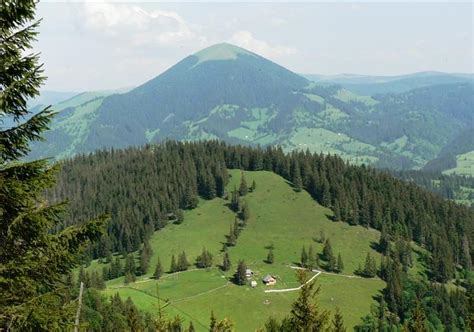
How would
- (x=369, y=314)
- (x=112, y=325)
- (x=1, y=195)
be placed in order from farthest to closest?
(x=369, y=314), (x=112, y=325), (x=1, y=195)

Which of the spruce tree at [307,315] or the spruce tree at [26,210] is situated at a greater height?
the spruce tree at [26,210]

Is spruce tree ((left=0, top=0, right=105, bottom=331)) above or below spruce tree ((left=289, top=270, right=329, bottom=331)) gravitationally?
above

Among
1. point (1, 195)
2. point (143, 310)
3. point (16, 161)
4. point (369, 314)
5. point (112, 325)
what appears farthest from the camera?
point (369, 314)

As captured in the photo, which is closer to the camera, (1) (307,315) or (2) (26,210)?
(2) (26,210)

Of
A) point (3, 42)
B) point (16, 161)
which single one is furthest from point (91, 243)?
point (3, 42)

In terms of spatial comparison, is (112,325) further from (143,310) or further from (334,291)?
(334,291)

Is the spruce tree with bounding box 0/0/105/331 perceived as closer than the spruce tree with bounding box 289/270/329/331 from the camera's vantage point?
Yes

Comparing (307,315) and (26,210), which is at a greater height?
(26,210)

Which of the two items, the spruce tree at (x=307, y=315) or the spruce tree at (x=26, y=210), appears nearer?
the spruce tree at (x=26, y=210)
